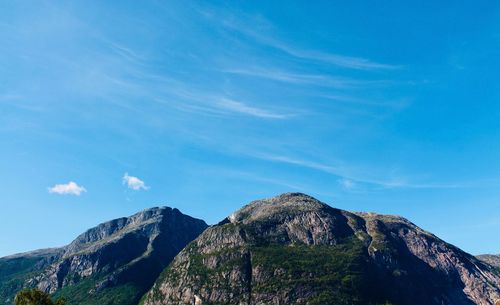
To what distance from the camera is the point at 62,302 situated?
119688mm

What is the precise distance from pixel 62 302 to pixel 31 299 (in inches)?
320

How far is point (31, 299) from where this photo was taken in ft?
380
